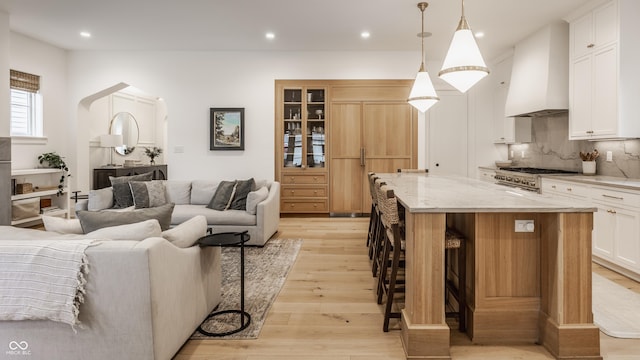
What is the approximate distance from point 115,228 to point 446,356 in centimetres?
197

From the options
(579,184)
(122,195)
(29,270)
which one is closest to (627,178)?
(579,184)

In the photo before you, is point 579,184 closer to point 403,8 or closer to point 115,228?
point 403,8

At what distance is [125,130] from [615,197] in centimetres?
881

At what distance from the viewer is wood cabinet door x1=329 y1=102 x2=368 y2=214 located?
22.5ft

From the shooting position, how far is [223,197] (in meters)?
5.08

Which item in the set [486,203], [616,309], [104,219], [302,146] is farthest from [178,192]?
[616,309]

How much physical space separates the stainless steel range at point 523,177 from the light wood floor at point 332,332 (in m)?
1.45

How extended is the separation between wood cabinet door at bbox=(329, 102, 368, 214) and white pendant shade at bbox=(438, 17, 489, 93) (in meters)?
3.70

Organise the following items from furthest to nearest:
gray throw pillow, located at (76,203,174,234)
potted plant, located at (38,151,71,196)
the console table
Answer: the console table, potted plant, located at (38,151,71,196), gray throw pillow, located at (76,203,174,234)

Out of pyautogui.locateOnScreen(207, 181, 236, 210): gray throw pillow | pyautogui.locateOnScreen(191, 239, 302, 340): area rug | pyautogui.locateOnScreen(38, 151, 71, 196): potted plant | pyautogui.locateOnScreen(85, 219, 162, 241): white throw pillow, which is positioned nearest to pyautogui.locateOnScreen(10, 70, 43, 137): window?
pyautogui.locateOnScreen(38, 151, 71, 196): potted plant

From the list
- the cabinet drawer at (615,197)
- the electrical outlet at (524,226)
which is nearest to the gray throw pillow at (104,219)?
the electrical outlet at (524,226)

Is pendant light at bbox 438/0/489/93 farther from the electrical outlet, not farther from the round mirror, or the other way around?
the round mirror

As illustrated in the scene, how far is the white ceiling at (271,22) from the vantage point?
15.7 feet

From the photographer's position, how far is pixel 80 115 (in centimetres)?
704
